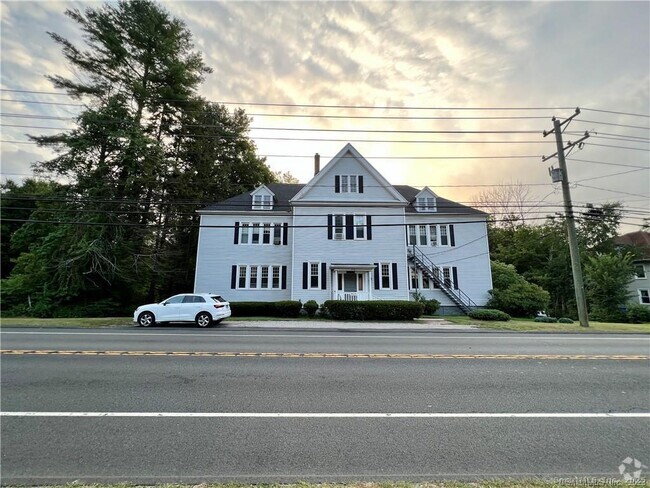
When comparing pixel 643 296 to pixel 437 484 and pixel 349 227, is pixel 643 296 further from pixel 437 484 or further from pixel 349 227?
pixel 437 484

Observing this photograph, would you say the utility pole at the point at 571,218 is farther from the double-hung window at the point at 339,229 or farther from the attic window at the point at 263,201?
the attic window at the point at 263,201

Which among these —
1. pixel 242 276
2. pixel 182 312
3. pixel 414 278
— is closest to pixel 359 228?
pixel 414 278

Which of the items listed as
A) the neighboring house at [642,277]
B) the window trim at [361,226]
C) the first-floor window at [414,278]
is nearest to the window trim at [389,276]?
the window trim at [361,226]

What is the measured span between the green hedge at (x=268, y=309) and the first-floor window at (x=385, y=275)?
6.73 metres

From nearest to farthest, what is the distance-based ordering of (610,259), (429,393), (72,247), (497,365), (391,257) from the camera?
(429,393), (497,365), (72,247), (391,257), (610,259)

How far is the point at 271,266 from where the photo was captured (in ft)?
79.4

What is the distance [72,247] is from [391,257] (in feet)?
74.3

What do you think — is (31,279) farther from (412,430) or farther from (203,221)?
(412,430)

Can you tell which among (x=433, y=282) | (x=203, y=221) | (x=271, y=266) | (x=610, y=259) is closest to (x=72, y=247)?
(x=203, y=221)

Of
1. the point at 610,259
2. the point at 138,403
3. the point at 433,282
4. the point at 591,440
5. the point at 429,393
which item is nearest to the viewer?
the point at 591,440

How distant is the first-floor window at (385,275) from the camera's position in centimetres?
2272

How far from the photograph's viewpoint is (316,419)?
4.36 meters

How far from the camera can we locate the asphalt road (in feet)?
10.7

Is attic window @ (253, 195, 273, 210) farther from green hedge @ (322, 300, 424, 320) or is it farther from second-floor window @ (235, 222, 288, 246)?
green hedge @ (322, 300, 424, 320)
